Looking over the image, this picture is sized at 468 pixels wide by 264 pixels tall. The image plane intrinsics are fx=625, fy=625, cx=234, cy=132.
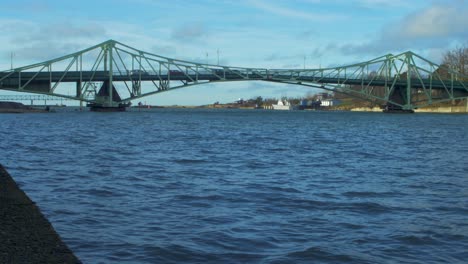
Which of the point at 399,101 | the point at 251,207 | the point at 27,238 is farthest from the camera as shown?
the point at 399,101

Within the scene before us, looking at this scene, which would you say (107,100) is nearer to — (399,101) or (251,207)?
(399,101)

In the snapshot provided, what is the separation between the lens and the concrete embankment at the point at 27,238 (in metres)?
7.88

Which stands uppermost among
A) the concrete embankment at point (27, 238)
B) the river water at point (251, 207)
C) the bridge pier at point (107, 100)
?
the bridge pier at point (107, 100)

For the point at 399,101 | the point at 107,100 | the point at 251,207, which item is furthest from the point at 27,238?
the point at 399,101

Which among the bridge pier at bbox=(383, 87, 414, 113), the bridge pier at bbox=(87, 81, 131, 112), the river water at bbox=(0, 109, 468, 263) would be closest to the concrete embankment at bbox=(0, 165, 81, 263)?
the river water at bbox=(0, 109, 468, 263)

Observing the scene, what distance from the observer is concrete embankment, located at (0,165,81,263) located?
788 cm

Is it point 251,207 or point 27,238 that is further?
point 251,207

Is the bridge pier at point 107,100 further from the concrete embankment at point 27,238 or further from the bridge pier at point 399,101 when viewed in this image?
the concrete embankment at point 27,238

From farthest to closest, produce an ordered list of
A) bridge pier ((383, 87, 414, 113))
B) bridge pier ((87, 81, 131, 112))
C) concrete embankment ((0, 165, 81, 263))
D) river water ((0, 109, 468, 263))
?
bridge pier ((383, 87, 414, 113)), bridge pier ((87, 81, 131, 112)), river water ((0, 109, 468, 263)), concrete embankment ((0, 165, 81, 263))

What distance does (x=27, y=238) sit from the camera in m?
8.84

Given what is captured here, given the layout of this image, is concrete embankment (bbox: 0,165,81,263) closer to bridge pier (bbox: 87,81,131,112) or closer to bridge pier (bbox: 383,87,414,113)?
bridge pier (bbox: 87,81,131,112)

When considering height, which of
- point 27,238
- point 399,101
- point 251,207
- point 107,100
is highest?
point 399,101

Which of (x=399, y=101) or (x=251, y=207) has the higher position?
(x=399, y=101)

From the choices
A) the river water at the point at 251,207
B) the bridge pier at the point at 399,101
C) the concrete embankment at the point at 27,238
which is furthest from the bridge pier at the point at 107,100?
the concrete embankment at the point at 27,238
